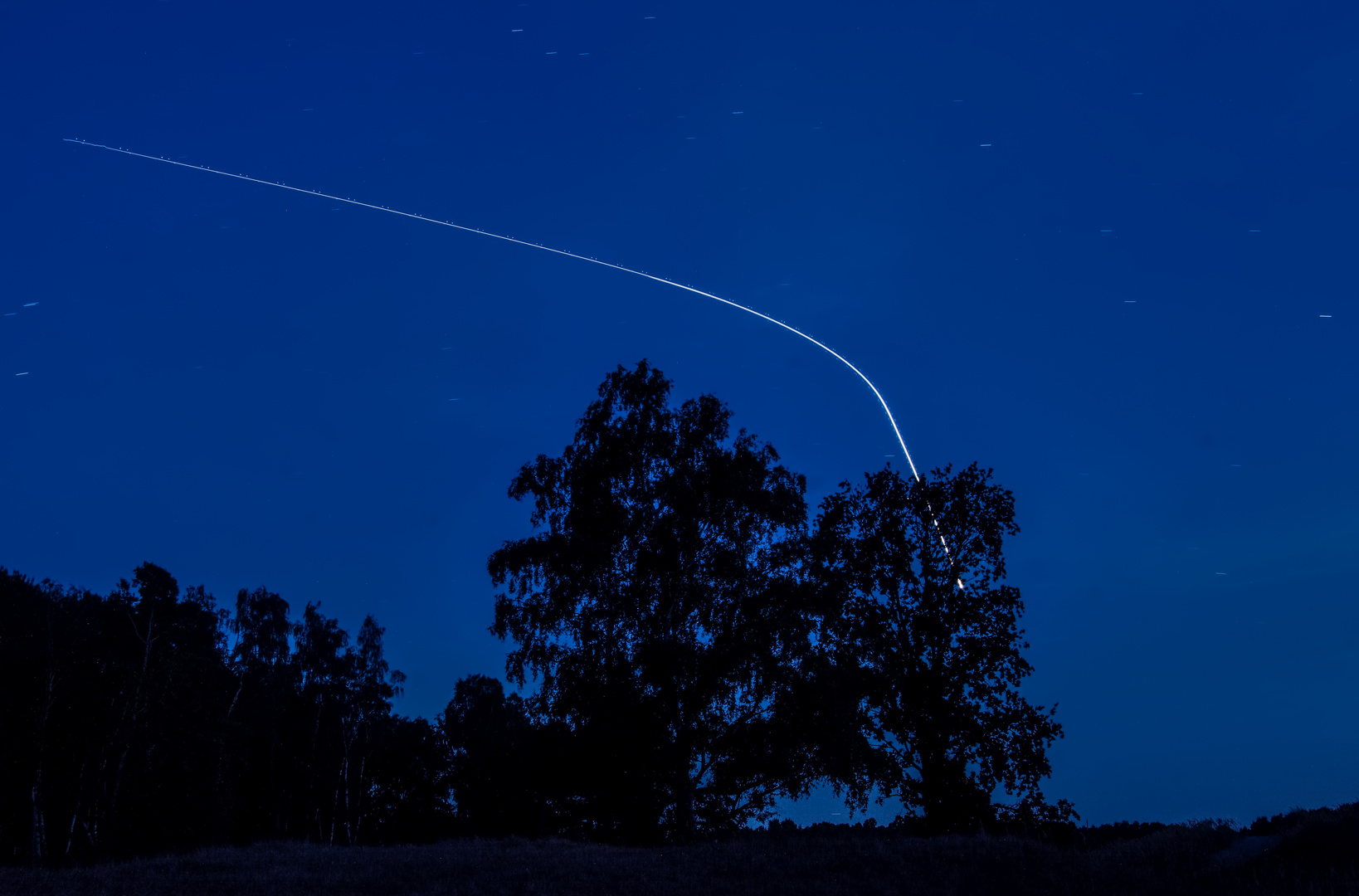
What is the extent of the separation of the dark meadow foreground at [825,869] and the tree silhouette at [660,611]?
263 centimetres

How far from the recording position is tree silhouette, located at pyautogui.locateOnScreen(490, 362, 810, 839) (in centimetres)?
2370

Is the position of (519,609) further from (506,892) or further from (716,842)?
(506,892)

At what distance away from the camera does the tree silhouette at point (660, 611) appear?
23703 mm

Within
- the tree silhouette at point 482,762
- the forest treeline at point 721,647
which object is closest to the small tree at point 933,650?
the forest treeline at point 721,647

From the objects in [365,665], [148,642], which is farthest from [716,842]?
[365,665]

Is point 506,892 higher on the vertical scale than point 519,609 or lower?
lower

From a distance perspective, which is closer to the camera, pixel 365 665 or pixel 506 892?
pixel 506 892

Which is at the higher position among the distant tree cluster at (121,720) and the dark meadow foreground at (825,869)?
the distant tree cluster at (121,720)

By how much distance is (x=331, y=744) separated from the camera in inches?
2270

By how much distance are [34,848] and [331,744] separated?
22992 mm

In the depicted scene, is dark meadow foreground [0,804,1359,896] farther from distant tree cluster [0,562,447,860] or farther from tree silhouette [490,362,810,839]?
distant tree cluster [0,562,447,860]

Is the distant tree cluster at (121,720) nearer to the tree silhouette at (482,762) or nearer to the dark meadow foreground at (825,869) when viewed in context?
the tree silhouette at (482,762)

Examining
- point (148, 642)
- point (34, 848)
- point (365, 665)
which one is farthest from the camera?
point (365, 665)

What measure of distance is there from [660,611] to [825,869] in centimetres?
1009
